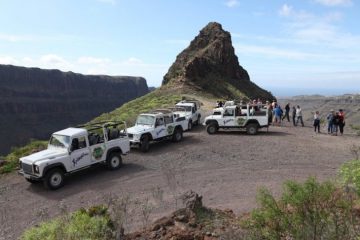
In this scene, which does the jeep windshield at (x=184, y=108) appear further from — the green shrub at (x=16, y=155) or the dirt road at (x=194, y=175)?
the green shrub at (x=16, y=155)

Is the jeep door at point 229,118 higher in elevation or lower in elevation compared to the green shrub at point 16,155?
higher

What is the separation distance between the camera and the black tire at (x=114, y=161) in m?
17.9

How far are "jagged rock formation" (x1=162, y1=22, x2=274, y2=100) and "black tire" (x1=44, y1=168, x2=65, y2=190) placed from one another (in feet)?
143

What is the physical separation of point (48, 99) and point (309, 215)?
146 m

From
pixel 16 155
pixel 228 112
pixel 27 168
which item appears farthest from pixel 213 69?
pixel 27 168

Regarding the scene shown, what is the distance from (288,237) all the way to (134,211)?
19.6ft

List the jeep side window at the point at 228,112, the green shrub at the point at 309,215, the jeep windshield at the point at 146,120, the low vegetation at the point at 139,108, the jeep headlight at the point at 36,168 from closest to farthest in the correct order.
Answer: the green shrub at the point at 309,215
the jeep headlight at the point at 36,168
the jeep windshield at the point at 146,120
the jeep side window at the point at 228,112
the low vegetation at the point at 139,108

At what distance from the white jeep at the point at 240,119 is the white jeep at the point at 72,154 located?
812 cm

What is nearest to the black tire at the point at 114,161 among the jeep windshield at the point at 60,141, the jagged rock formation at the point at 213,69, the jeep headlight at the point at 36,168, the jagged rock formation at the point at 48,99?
the jeep windshield at the point at 60,141

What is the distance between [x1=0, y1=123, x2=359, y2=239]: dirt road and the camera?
13.7 metres

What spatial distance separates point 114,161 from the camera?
59.6 ft

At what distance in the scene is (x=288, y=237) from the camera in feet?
25.6

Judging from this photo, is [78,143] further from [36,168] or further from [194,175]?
[194,175]

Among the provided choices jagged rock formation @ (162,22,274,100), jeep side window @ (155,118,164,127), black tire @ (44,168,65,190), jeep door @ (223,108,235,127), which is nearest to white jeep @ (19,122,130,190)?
black tire @ (44,168,65,190)
